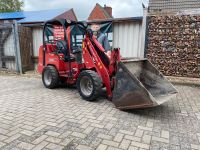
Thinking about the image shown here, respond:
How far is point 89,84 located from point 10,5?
28.4 metres

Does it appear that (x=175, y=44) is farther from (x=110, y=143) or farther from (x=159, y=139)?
(x=110, y=143)

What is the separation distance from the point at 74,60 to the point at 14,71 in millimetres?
4067

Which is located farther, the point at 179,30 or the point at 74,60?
the point at 179,30

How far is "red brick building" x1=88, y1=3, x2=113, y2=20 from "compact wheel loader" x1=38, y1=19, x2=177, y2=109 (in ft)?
63.0

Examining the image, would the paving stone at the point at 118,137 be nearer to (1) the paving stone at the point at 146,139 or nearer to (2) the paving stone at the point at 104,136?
(2) the paving stone at the point at 104,136

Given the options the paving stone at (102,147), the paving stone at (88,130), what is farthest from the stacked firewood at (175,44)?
the paving stone at (102,147)

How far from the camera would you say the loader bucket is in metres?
3.40

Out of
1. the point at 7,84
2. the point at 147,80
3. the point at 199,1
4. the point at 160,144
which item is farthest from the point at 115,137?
the point at 199,1

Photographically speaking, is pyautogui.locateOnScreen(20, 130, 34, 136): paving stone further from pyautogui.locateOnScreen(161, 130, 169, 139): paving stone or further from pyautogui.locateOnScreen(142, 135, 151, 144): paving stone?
pyautogui.locateOnScreen(161, 130, 169, 139): paving stone

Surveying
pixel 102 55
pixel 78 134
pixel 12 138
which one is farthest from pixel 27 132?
pixel 102 55

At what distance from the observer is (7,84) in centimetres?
611

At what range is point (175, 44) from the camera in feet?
20.6

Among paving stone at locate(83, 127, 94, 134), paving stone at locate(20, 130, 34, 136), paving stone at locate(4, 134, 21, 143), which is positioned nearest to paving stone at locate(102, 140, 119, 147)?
paving stone at locate(83, 127, 94, 134)

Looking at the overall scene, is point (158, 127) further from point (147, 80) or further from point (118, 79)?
point (147, 80)
